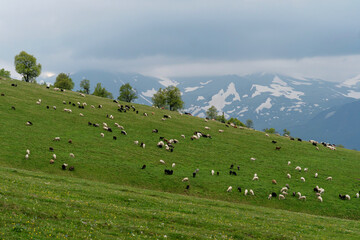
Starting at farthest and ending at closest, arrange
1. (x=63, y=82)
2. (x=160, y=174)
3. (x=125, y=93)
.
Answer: (x=125, y=93) → (x=63, y=82) → (x=160, y=174)

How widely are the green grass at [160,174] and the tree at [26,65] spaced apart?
1747 inches

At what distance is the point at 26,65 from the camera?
118 meters

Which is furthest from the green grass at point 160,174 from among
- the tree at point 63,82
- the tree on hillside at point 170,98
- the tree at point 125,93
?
the tree at point 125,93

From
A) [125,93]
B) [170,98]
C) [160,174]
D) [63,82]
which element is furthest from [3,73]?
[160,174]

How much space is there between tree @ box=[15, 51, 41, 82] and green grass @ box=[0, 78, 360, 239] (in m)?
44.4

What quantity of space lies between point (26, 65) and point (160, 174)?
98.5 m

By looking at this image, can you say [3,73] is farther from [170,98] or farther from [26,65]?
[170,98]

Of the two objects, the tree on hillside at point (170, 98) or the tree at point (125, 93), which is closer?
the tree on hillside at point (170, 98)

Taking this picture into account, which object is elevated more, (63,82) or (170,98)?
(63,82)

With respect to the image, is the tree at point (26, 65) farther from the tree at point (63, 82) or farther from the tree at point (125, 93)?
the tree at point (125, 93)

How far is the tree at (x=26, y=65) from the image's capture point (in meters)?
116

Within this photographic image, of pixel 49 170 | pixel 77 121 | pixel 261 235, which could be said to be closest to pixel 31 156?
pixel 49 170

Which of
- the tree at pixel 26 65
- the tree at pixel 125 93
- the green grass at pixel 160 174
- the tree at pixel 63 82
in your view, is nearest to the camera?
the green grass at pixel 160 174

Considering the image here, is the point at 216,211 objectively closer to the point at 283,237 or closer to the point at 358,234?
the point at 283,237
